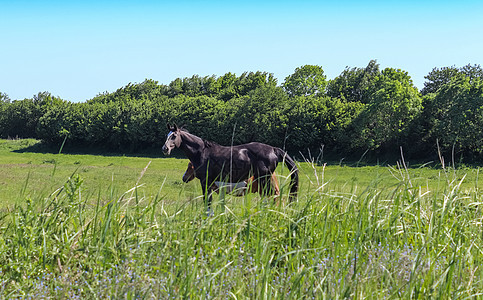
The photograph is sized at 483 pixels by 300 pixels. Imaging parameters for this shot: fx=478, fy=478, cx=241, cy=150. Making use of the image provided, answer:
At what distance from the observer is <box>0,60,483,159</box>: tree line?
3850 cm

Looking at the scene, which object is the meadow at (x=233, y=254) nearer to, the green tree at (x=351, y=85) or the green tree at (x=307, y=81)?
the green tree at (x=351, y=85)

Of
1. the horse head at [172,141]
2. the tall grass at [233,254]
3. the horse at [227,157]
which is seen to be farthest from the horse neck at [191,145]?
the tall grass at [233,254]

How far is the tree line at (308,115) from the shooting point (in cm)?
3850

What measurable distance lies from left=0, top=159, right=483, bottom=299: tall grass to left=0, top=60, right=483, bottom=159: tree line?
9.85 m

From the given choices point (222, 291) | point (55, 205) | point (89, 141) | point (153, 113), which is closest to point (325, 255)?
point (222, 291)

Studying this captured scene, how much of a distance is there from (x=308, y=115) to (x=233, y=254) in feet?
148

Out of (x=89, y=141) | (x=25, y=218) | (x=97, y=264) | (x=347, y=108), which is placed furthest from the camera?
(x=89, y=141)

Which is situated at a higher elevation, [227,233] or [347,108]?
[347,108]

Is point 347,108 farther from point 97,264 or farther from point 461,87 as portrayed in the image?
point 97,264

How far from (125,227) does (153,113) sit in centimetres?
6230

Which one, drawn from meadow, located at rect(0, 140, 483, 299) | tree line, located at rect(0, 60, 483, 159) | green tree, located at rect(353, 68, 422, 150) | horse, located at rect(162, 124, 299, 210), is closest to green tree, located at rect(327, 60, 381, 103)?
tree line, located at rect(0, 60, 483, 159)

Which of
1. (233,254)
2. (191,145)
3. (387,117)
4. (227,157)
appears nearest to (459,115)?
(387,117)

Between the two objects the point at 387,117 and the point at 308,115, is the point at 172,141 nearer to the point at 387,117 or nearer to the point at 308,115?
the point at 387,117

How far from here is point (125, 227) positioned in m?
4.76
